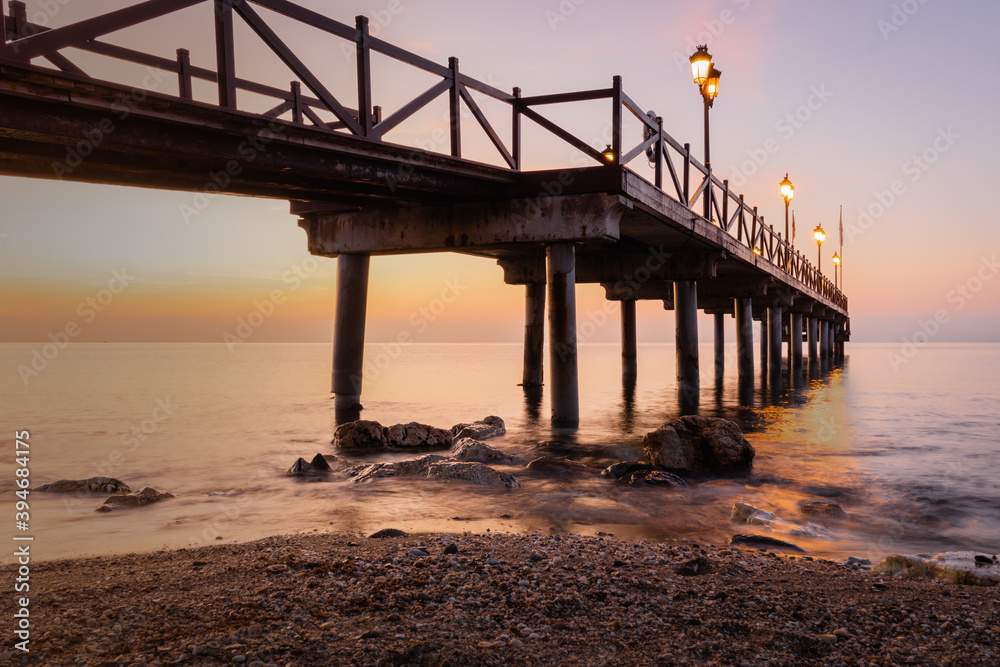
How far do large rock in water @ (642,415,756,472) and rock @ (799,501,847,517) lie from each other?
1.91 m

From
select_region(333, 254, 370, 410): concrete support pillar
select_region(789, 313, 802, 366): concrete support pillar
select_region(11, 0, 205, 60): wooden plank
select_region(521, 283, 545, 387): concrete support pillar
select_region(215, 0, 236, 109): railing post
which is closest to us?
select_region(11, 0, 205, 60): wooden plank

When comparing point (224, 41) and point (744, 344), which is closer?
point (224, 41)

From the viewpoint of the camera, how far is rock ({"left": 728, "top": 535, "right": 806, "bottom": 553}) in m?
5.51

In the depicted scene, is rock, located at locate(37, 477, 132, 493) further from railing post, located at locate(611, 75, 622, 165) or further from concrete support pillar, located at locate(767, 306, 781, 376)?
concrete support pillar, located at locate(767, 306, 781, 376)

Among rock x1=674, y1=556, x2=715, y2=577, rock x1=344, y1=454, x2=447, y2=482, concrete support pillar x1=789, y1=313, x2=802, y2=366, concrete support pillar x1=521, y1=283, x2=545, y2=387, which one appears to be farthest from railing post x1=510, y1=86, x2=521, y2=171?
concrete support pillar x1=789, y1=313, x2=802, y2=366

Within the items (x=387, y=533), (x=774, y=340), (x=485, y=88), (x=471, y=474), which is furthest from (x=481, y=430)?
(x=774, y=340)

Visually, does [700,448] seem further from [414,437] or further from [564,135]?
[564,135]

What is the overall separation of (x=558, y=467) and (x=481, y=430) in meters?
4.24

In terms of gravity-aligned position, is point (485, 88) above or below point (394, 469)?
above

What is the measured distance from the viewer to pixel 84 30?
599cm

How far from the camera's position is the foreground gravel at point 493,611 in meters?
3.22

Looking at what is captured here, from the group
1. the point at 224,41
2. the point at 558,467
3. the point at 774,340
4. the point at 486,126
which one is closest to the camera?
the point at 224,41

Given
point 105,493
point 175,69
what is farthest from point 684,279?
point 105,493

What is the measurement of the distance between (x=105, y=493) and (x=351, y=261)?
7.26 metres
